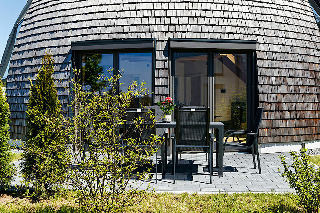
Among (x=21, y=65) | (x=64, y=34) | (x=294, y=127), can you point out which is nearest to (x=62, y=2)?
(x=64, y=34)

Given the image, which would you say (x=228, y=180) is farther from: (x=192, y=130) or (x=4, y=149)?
(x=4, y=149)

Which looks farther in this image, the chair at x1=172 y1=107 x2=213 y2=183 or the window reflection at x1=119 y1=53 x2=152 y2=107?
the window reflection at x1=119 y1=53 x2=152 y2=107

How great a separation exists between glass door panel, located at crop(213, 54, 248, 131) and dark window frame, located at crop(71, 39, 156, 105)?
1724mm

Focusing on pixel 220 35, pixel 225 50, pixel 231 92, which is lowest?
pixel 231 92

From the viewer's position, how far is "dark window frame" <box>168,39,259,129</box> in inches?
253

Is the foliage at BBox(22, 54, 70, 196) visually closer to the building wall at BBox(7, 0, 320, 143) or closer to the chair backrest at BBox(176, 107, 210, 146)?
the chair backrest at BBox(176, 107, 210, 146)

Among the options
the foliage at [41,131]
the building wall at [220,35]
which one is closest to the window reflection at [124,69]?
the building wall at [220,35]

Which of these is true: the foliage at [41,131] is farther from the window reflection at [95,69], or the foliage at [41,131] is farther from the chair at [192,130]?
the window reflection at [95,69]

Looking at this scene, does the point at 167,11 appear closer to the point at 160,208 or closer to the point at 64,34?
the point at 64,34

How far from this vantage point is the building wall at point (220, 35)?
6.54 meters

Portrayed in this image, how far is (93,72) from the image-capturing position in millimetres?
7066

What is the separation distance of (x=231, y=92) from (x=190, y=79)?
1.14 m

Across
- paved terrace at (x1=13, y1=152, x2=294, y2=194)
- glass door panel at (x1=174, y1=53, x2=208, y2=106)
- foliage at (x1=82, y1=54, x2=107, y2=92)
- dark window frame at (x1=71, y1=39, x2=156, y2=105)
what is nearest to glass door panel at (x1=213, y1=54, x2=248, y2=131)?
glass door panel at (x1=174, y1=53, x2=208, y2=106)

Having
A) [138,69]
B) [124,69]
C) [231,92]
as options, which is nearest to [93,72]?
[124,69]
